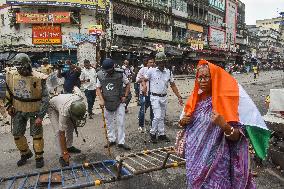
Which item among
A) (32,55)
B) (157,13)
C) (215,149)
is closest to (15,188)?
(215,149)

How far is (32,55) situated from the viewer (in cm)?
2859

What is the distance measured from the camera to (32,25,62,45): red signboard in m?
29.9

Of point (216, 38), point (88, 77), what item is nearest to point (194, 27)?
point (216, 38)

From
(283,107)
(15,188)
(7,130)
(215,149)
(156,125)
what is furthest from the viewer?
(7,130)

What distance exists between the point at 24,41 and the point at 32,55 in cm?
245

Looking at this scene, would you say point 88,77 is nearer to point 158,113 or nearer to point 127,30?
point 158,113

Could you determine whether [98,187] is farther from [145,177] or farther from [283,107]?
[283,107]

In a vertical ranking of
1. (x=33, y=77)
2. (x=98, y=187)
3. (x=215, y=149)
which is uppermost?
(x=33, y=77)

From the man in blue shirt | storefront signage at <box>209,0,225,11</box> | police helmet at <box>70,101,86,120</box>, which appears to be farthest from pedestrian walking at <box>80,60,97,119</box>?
storefront signage at <box>209,0,225,11</box>

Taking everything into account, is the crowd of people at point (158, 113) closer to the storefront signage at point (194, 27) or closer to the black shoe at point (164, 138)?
the black shoe at point (164, 138)

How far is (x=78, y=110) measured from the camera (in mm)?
5367

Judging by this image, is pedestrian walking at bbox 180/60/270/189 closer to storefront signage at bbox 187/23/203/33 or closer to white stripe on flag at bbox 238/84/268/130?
white stripe on flag at bbox 238/84/268/130

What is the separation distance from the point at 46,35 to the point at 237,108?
29181mm

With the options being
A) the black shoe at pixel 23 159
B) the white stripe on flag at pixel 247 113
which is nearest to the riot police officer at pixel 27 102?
the black shoe at pixel 23 159
